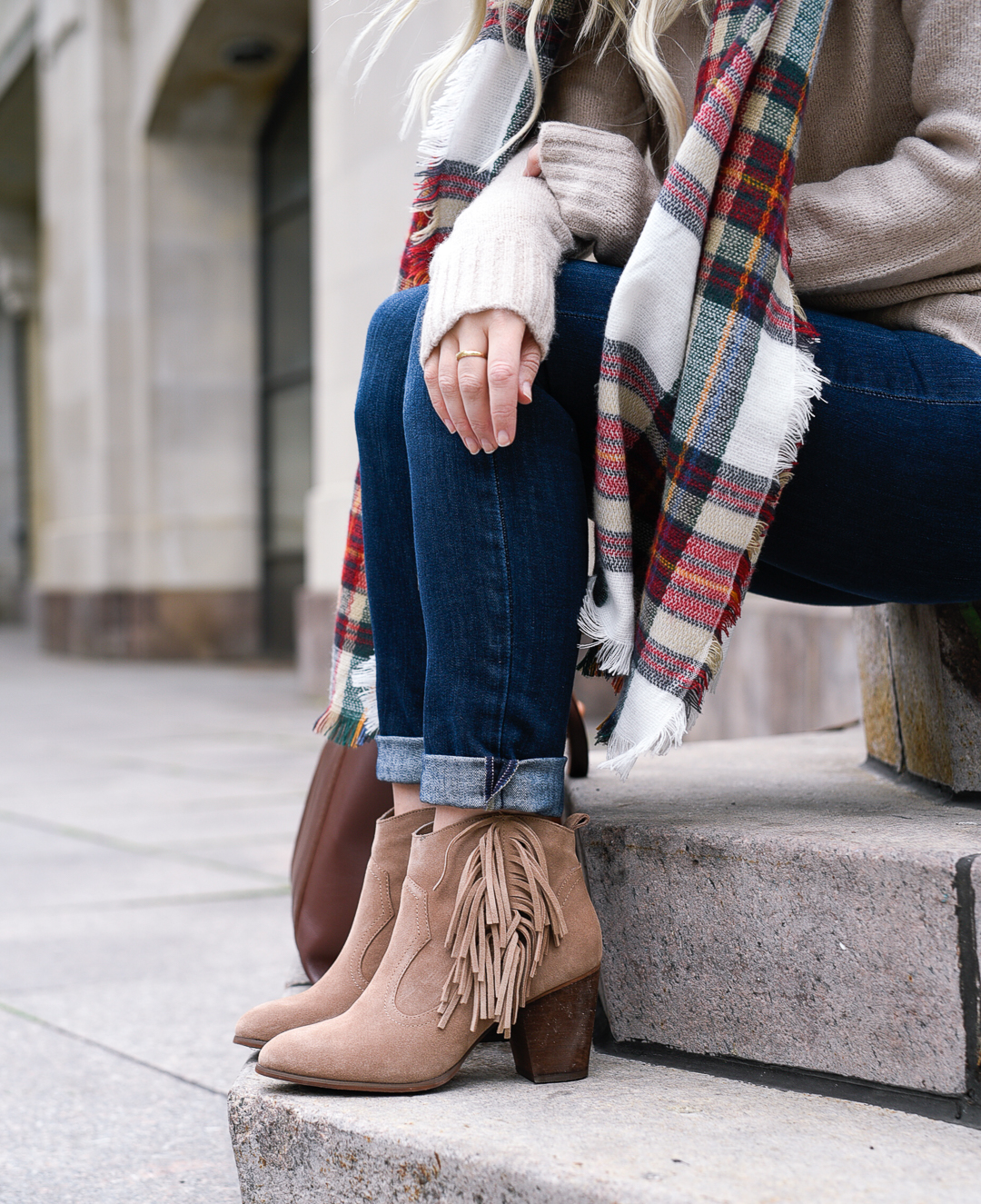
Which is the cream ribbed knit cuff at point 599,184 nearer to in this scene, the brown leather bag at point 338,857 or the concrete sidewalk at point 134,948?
the brown leather bag at point 338,857

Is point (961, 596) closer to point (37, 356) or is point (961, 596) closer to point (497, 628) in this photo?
point (497, 628)

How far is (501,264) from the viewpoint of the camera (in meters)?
1.22

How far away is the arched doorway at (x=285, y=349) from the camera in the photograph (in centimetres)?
939

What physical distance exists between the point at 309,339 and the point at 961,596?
27.6ft

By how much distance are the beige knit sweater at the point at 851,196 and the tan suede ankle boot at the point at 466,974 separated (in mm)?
460

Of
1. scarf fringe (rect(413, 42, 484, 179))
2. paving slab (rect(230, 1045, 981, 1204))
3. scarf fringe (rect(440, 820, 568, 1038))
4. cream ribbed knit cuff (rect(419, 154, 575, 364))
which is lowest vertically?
paving slab (rect(230, 1045, 981, 1204))

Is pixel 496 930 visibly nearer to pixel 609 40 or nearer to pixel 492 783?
pixel 492 783

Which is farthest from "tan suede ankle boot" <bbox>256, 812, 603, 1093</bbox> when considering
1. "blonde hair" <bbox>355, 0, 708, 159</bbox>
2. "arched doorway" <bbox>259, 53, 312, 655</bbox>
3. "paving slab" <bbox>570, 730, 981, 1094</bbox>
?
"arched doorway" <bbox>259, 53, 312, 655</bbox>

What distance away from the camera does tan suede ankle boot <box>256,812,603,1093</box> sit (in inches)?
46.7

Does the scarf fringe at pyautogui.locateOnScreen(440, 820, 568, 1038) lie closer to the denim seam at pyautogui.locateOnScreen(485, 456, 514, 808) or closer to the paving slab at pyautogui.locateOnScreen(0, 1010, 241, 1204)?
the denim seam at pyautogui.locateOnScreen(485, 456, 514, 808)

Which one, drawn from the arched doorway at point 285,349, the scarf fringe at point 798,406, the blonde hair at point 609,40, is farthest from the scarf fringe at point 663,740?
the arched doorway at point 285,349

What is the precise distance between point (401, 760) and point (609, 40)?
79 cm

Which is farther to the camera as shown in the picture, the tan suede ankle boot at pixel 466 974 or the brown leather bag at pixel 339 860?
the brown leather bag at pixel 339 860

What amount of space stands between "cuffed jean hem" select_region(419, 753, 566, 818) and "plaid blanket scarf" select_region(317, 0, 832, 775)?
77 mm
